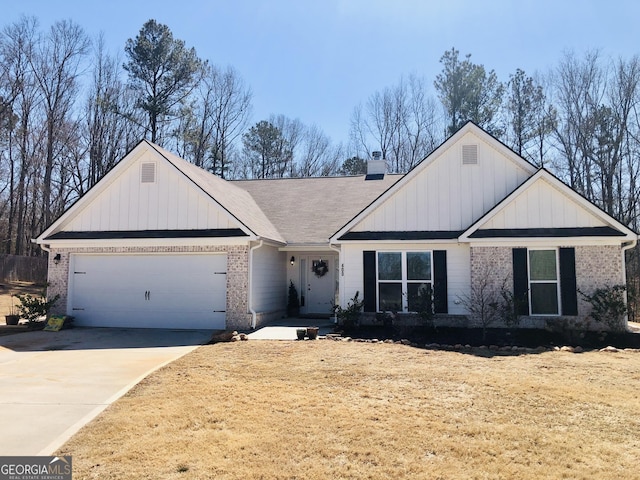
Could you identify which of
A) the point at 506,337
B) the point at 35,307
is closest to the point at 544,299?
the point at 506,337

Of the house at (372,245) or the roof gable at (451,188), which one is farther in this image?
the roof gable at (451,188)

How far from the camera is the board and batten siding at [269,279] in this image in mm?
14273

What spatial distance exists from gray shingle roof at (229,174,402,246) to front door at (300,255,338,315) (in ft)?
4.30

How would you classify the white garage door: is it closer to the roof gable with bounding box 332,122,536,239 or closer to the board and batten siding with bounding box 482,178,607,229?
the roof gable with bounding box 332,122,536,239

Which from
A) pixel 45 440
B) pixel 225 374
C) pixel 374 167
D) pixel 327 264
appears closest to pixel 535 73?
pixel 374 167

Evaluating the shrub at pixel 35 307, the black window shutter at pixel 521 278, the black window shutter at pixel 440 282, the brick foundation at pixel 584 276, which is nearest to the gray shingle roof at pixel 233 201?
the black window shutter at pixel 440 282

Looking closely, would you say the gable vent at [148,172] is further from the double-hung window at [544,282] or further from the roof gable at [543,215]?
the double-hung window at [544,282]

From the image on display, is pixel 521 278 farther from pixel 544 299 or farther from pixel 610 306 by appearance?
pixel 610 306

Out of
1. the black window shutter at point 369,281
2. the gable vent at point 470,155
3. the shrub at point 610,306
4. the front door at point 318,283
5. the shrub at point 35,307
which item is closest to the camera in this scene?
the shrub at point 610,306

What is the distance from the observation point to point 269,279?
15.5 m

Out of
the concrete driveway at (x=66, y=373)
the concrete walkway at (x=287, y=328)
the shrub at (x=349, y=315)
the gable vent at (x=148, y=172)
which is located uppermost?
the gable vent at (x=148, y=172)

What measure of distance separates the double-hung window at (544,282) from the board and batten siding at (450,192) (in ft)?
6.73

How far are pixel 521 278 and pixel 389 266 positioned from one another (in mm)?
3617

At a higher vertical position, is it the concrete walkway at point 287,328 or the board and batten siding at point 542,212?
the board and batten siding at point 542,212
